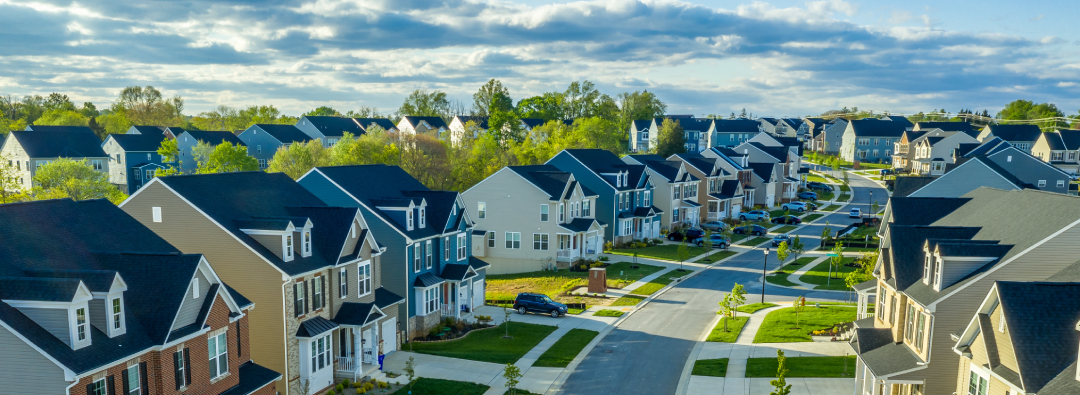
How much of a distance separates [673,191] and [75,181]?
57.5 metres

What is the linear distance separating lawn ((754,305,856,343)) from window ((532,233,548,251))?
826 inches

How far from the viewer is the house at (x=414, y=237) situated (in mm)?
36188

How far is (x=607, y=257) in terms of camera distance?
6025cm

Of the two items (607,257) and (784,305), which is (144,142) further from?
(784,305)

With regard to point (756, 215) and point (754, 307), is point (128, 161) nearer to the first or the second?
point (756, 215)

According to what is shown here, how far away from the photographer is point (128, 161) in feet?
323

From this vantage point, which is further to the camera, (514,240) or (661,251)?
(661,251)

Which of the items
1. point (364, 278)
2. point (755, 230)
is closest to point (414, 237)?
point (364, 278)

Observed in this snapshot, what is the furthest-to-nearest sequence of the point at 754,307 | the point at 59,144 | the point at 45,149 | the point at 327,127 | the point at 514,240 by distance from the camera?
the point at 327,127
the point at 59,144
the point at 45,149
the point at 514,240
the point at 754,307

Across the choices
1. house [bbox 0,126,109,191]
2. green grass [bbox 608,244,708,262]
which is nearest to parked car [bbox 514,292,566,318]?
green grass [bbox 608,244,708,262]

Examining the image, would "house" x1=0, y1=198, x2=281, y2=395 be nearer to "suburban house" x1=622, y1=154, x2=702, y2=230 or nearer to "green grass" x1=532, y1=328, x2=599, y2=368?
"green grass" x1=532, y1=328, x2=599, y2=368

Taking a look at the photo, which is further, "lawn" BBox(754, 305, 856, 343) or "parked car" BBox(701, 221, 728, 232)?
"parked car" BBox(701, 221, 728, 232)

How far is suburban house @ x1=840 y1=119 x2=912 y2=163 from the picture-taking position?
152250 mm

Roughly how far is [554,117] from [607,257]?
273 ft
